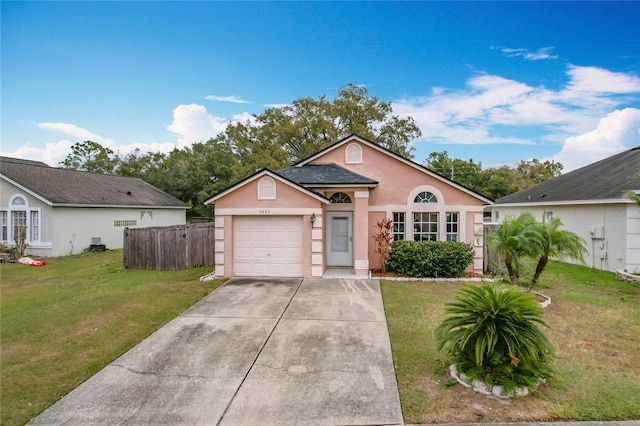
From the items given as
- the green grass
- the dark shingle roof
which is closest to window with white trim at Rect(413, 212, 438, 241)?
the dark shingle roof

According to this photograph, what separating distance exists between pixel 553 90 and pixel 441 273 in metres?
12.8

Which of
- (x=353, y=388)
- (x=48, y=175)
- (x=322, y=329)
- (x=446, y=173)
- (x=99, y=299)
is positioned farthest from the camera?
(x=446, y=173)

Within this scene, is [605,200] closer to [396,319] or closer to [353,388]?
[396,319]

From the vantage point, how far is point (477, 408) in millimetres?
4027

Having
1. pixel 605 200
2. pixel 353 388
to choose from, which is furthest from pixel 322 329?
pixel 605 200

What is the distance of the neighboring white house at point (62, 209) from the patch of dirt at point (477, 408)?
20085 millimetres

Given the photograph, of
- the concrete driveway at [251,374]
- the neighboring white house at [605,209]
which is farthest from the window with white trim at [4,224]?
the neighboring white house at [605,209]

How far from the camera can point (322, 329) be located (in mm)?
6727

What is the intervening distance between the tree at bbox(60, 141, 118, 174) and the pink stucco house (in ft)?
124

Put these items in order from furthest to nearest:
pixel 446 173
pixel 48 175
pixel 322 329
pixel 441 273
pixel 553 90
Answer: pixel 446 173 → pixel 48 175 → pixel 553 90 → pixel 441 273 → pixel 322 329

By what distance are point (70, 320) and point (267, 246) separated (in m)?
5.60

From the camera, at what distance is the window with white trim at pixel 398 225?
12.9m

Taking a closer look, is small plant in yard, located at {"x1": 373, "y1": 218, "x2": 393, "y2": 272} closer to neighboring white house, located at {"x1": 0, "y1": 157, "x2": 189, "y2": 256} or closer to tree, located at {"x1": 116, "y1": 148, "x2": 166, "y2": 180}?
neighboring white house, located at {"x1": 0, "y1": 157, "x2": 189, "y2": 256}

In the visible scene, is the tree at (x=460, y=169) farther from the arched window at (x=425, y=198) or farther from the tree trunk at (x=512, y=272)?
the tree trunk at (x=512, y=272)
